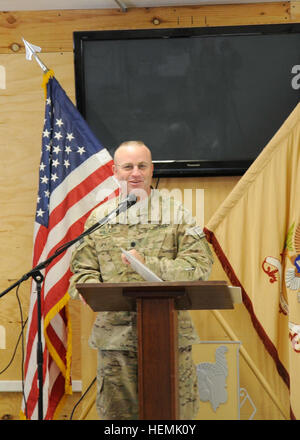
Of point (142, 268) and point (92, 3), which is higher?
point (92, 3)

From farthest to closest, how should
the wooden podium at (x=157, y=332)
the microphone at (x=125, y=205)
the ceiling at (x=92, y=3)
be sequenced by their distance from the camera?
the ceiling at (x=92, y=3) → the microphone at (x=125, y=205) → the wooden podium at (x=157, y=332)

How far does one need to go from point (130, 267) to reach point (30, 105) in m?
1.56

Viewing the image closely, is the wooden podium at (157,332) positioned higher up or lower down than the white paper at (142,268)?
lower down

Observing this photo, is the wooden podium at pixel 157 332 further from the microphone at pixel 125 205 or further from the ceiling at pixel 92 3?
the ceiling at pixel 92 3

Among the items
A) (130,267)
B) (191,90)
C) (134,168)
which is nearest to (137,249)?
(130,267)

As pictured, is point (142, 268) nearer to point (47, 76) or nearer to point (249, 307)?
point (249, 307)

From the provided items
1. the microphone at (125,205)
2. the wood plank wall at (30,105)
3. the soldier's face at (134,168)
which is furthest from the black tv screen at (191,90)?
the microphone at (125,205)

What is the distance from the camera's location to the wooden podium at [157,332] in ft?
6.12

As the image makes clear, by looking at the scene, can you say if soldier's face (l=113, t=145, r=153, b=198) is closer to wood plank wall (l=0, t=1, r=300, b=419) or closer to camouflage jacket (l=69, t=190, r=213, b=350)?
camouflage jacket (l=69, t=190, r=213, b=350)

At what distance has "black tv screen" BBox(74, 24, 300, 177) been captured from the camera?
3436 millimetres

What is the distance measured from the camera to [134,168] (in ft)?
8.32

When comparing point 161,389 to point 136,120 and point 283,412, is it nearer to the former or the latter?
point 283,412

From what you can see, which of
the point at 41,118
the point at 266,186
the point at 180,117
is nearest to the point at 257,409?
the point at 266,186

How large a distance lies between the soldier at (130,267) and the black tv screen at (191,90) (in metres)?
0.90
